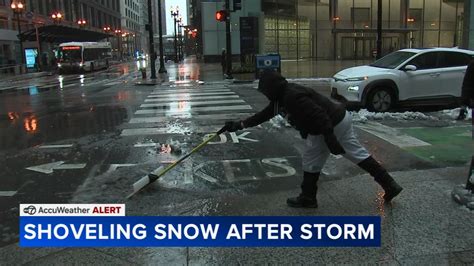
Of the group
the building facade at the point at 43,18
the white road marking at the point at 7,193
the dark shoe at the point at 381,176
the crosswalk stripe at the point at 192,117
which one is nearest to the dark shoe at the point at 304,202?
the dark shoe at the point at 381,176

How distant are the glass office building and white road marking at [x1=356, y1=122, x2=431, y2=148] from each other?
37.5 metres

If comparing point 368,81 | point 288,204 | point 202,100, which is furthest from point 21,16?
point 288,204

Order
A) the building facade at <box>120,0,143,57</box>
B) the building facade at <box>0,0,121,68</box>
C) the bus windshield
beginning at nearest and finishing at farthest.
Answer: the bus windshield → the building facade at <box>0,0,121,68</box> → the building facade at <box>120,0,143,57</box>

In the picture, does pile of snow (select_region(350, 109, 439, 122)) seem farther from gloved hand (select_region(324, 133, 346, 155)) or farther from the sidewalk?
gloved hand (select_region(324, 133, 346, 155))

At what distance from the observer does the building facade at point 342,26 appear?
46969 mm

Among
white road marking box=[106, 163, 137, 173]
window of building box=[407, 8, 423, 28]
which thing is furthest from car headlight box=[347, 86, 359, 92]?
window of building box=[407, 8, 423, 28]

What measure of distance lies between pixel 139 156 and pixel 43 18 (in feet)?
246

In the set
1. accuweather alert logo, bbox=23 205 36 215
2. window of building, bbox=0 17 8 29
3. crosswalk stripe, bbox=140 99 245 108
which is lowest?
accuweather alert logo, bbox=23 205 36 215

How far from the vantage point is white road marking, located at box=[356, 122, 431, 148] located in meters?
8.31

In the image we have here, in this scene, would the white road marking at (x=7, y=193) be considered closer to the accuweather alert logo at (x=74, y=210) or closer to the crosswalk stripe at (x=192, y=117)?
the accuweather alert logo at (x=74, y=210)

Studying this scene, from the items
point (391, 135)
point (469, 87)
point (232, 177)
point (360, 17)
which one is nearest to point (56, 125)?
point (232, 177)

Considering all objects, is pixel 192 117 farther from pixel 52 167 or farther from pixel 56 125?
pixel 52 167

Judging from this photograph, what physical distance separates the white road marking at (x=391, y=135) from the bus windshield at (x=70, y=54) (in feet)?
128

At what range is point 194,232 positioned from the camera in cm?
440
